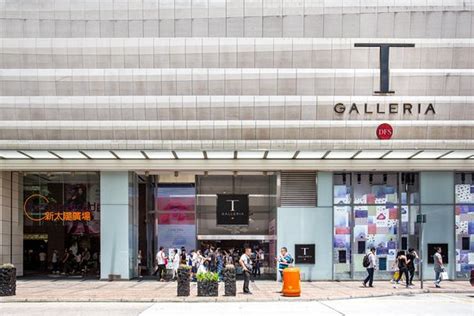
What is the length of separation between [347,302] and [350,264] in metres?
9.53

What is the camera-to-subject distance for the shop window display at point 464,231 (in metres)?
32.6

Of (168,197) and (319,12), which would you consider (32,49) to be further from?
(319,12)

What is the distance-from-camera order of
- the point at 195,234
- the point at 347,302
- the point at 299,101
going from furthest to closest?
the point at 195,234 < the point at 299,101 < the point at 347,302

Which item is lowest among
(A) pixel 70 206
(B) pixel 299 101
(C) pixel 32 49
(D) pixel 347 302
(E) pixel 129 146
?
(D) pixel 347 302

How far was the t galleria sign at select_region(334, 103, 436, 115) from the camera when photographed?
32.4 m

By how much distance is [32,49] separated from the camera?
32.6 m

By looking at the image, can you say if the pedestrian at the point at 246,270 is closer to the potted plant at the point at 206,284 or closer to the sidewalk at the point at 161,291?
the sidewalk at the point at 161,291

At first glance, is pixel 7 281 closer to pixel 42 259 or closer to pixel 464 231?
pixel 42 259

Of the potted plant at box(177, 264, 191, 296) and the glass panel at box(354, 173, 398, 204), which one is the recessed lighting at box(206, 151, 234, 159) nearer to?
the glass panel at box(354, 173, 398, 204)

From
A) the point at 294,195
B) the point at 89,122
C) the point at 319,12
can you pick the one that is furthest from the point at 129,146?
the point at 319,12

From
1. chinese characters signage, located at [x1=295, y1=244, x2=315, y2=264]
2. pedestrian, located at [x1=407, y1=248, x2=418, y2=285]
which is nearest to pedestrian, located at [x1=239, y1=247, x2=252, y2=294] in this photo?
chinese characters signage, located at [x1=295, y1=244, x2=315, y2=264]

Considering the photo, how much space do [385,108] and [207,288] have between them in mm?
13039

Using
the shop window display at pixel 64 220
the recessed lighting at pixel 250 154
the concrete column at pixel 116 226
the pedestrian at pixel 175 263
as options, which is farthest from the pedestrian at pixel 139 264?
the recessed lighting at pixel 250 154

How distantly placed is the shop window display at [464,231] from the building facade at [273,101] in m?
0.06
